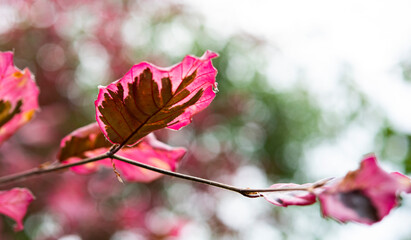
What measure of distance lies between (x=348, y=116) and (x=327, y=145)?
462 mm

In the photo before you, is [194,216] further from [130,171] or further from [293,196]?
[293,196]

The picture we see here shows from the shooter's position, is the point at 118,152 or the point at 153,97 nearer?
the point at 153,97

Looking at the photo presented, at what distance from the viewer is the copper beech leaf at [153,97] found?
44cm

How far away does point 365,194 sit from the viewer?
331 mm

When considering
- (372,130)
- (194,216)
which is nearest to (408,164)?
(372,130)

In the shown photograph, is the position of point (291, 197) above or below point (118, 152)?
above

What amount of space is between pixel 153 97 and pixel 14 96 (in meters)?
0.29

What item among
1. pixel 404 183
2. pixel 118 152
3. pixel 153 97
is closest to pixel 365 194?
pixel 404 183

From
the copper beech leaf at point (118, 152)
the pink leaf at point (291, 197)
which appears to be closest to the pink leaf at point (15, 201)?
the copper beech leaf at point (118, 152)

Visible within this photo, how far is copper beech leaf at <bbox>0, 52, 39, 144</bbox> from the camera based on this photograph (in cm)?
56

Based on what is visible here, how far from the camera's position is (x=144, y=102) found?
45 centimetres

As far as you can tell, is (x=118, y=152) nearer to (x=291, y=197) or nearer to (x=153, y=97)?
(x=153, y=97)

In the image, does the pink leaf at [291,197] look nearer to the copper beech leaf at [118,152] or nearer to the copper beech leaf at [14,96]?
the copper beech leaf at [118,152]

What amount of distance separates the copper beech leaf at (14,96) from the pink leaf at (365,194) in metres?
0.48
